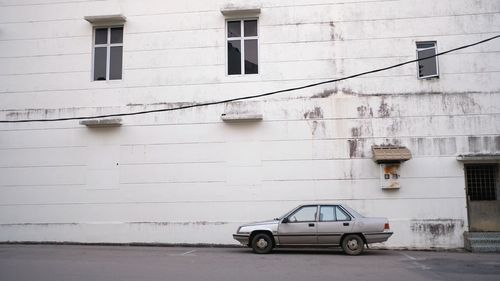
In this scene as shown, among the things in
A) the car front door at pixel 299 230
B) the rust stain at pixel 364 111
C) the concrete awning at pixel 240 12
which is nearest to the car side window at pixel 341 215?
the car front door at pixel 299 230

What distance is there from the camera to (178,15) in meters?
15.9

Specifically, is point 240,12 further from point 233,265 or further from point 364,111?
point 233,265

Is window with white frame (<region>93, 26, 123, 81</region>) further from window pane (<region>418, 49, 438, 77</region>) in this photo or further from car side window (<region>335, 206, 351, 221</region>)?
window pane (<region>418, 49, 438, 77</region>)

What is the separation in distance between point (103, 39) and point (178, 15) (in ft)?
9.55

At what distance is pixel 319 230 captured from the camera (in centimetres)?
1226

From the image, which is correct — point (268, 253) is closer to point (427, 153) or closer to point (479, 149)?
point (427, 153)

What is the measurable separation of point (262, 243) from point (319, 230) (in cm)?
159

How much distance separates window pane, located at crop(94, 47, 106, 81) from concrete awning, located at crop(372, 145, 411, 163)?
378 inches

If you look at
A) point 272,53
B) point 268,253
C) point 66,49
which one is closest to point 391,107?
point 272,53

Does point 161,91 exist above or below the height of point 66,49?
below

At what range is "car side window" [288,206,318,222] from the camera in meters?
12.5

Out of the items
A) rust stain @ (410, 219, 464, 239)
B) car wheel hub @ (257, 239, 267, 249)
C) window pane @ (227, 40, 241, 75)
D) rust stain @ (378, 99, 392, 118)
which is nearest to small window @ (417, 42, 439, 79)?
rust stain @ (378, 99, 392, 118)

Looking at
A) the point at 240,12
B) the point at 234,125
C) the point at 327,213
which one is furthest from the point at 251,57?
the point at 327,213

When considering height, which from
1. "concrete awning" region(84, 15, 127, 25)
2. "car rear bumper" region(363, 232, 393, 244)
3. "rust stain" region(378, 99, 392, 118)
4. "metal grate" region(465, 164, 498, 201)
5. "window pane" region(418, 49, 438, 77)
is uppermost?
"concrete awning" region(84, 15, 127, 25)
